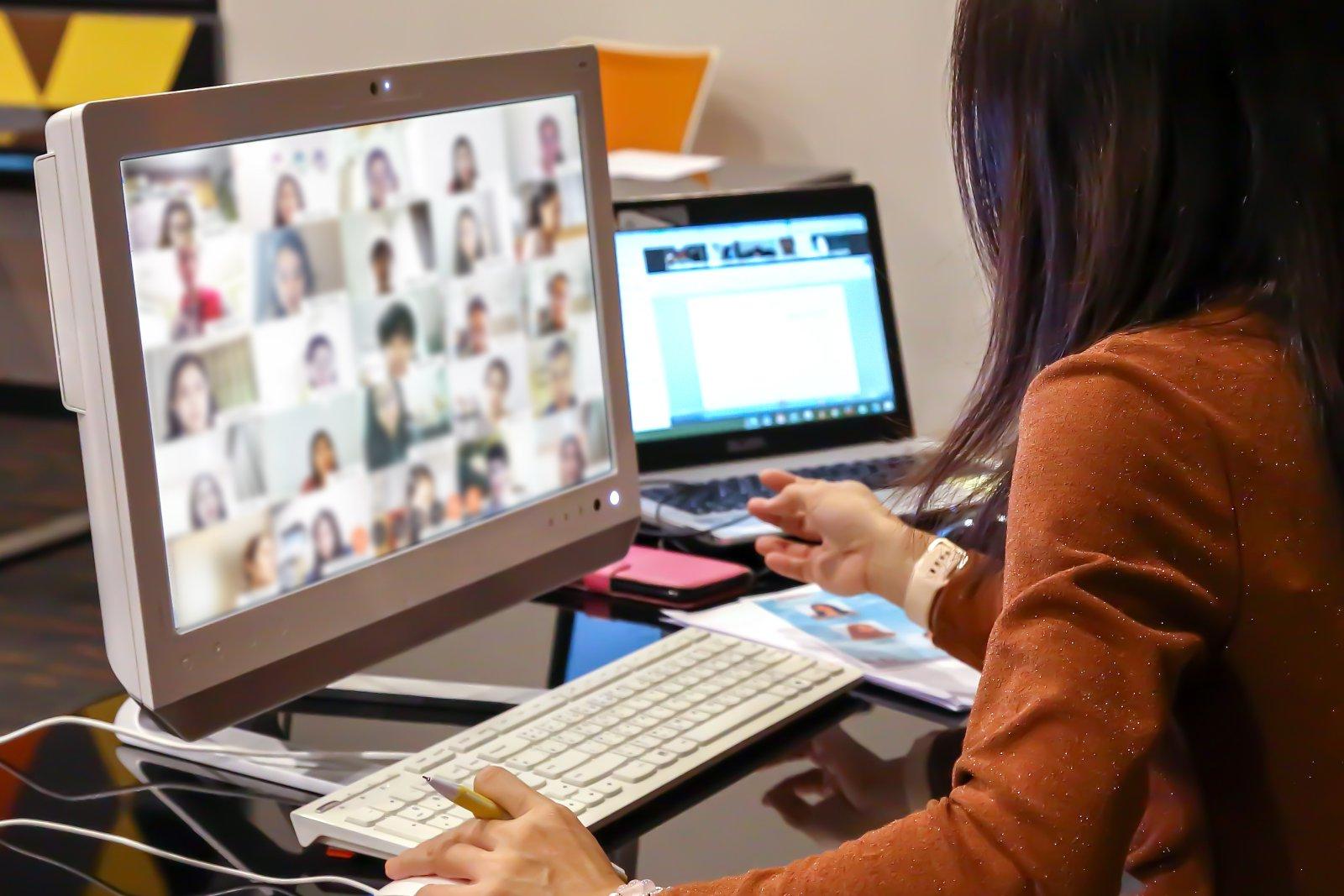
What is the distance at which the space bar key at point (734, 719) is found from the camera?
37.1 inches

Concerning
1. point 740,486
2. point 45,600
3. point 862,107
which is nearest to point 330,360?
point 740,486

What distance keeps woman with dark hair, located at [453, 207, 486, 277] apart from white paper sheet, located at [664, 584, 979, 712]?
0.36 m

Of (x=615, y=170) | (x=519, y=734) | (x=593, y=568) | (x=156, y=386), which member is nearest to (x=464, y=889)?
(x=519, y=734)

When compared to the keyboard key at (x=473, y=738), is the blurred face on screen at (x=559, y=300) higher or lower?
higher

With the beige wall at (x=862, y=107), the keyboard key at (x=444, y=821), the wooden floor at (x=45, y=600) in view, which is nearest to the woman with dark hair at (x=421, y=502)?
the keyboard key at (x=444, y=821)

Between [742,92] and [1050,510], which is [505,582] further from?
[742,92]

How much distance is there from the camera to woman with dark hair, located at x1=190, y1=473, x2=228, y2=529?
2.73 feet

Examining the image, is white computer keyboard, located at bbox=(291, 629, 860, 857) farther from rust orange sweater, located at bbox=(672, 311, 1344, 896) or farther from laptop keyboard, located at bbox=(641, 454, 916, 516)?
laptop keyboard, located at bbox=(641, 454, 916, 516)

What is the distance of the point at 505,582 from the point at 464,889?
1.23 feet

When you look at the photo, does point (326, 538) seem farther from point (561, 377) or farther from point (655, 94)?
point (655, 94)

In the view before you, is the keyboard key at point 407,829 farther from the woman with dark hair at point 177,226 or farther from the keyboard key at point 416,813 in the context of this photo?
the woman with dark hair at point 177,226

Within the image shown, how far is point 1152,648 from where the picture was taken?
2.07 ft

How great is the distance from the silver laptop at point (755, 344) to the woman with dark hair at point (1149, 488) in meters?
0.69

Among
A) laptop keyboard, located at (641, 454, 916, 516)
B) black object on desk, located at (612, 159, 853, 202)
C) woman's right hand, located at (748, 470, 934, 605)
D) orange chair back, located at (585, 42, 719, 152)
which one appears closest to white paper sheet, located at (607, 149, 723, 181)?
black object on desk, located at (612, 159, 853, 202)
